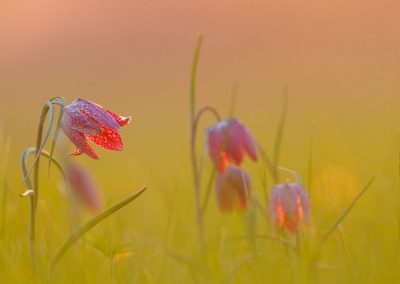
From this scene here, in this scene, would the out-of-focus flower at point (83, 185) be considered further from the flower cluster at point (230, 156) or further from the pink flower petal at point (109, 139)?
the pink flower petal at point (109, 139)

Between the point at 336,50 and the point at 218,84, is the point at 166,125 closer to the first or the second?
the point at 218,84

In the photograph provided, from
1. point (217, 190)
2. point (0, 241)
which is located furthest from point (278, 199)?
point (0, 241)

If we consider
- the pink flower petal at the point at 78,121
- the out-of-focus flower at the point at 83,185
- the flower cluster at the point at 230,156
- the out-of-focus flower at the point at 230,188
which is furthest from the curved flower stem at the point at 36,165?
the out-of-focus flower at the point at 83,185

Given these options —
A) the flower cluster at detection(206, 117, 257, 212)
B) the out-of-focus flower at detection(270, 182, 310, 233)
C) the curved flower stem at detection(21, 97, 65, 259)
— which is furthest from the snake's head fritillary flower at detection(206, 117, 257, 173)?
the curved flower stem at detection(21, 97, 65, 259)

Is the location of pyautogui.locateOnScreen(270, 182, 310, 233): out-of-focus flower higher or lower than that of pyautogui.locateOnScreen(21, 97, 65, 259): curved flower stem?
lower

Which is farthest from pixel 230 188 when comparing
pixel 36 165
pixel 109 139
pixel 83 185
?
pixel 83 185

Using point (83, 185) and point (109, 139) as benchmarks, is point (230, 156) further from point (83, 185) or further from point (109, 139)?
point (83, 185)

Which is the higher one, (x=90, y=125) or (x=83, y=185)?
(x=90, y=125)

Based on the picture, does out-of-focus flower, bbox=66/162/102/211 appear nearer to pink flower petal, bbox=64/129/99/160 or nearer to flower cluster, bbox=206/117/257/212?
flower cluster, bbox=206/117/257/212
